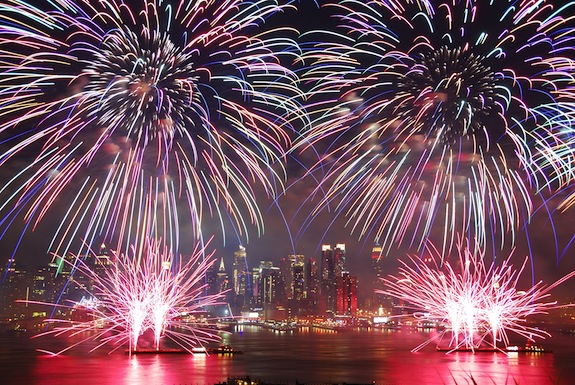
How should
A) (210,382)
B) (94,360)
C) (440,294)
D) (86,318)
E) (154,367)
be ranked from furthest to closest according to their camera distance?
(86,318), (440,294), (94,360), (154,367), (210,382)


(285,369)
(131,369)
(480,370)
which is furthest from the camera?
(285,369)

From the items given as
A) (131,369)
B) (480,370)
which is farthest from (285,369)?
(480,370)

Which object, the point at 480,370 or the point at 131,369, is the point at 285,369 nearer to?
the point at 131,369

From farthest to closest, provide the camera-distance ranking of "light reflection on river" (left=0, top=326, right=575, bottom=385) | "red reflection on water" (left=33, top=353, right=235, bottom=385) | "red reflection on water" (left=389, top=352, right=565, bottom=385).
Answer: "red reflection on water" (left=389, top=352, right=565, bottom=385), "light reflection on river" (left=0, top=326, right=575, bottom=385), "red reflection on water" (left=33, top=353, right=235, bottom=385)

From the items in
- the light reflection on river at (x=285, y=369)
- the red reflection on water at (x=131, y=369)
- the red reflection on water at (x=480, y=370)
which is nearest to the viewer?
the red reflection on water at (x=131, y=369)

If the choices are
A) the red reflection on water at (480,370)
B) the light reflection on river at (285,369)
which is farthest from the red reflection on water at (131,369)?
the red reflection on water at (480,370)

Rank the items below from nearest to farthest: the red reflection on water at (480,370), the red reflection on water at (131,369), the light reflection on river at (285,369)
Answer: the red reflection on water at (131,369), the light reflection on river at (285,369), the red reflection on water at (480,370)

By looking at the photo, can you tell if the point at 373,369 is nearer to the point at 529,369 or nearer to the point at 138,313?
the point at 529,369

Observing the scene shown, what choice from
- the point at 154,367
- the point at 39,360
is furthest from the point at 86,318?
the point at 154,367

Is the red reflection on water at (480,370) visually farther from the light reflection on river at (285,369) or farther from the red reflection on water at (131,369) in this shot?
Answer: the red reflection on water at (131,369)

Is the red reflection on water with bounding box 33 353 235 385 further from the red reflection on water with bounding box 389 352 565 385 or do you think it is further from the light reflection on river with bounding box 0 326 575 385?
the red reflection on water with bounding box 389 352 565 385

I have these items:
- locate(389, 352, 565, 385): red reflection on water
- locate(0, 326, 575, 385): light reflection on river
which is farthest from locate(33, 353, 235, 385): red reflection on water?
locate(389, 352, 565, 385): red reflection on water
